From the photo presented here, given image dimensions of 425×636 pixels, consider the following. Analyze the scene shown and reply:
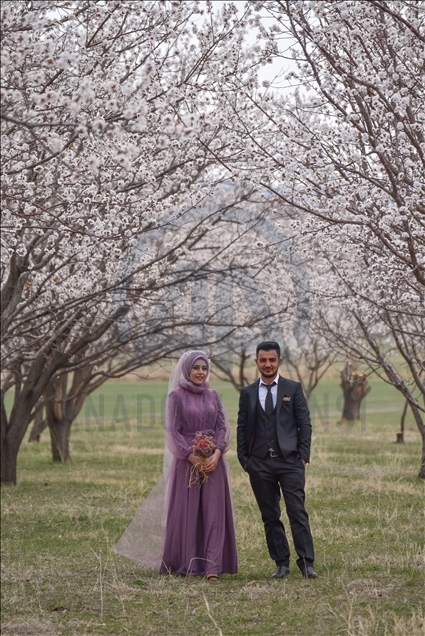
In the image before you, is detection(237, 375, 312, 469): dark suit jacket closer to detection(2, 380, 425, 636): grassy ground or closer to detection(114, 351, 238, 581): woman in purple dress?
detection(114, 351, 238, 581): woman in purple dress

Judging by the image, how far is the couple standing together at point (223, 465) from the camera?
783cm

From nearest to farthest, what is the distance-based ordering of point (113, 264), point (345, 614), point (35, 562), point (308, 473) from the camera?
point (345, 614), point (35, 562), point (113, 264), point (308, 473)

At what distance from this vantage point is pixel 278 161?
8.34m

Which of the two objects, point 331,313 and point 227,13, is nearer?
point 227,13

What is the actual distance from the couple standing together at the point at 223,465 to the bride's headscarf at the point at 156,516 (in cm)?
1

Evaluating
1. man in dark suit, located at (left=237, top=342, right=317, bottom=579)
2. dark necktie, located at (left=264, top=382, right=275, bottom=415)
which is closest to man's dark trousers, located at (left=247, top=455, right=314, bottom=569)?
man in dark suit, located at (left=237, top=342, right=317, bottom=579)

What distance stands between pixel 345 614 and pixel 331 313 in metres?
20.8

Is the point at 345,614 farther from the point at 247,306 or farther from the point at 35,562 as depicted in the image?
the point at 247,306

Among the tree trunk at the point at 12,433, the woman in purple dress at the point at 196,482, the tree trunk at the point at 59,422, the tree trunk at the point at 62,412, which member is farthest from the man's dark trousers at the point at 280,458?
the tree trunk at the point at 59,422

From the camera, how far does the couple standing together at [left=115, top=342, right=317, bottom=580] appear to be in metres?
7.83

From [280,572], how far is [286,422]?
121 centimetres

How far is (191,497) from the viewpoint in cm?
834

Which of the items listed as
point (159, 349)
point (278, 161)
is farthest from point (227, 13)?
point (159, 349)

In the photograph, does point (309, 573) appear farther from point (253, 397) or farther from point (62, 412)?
point (62, 412)
